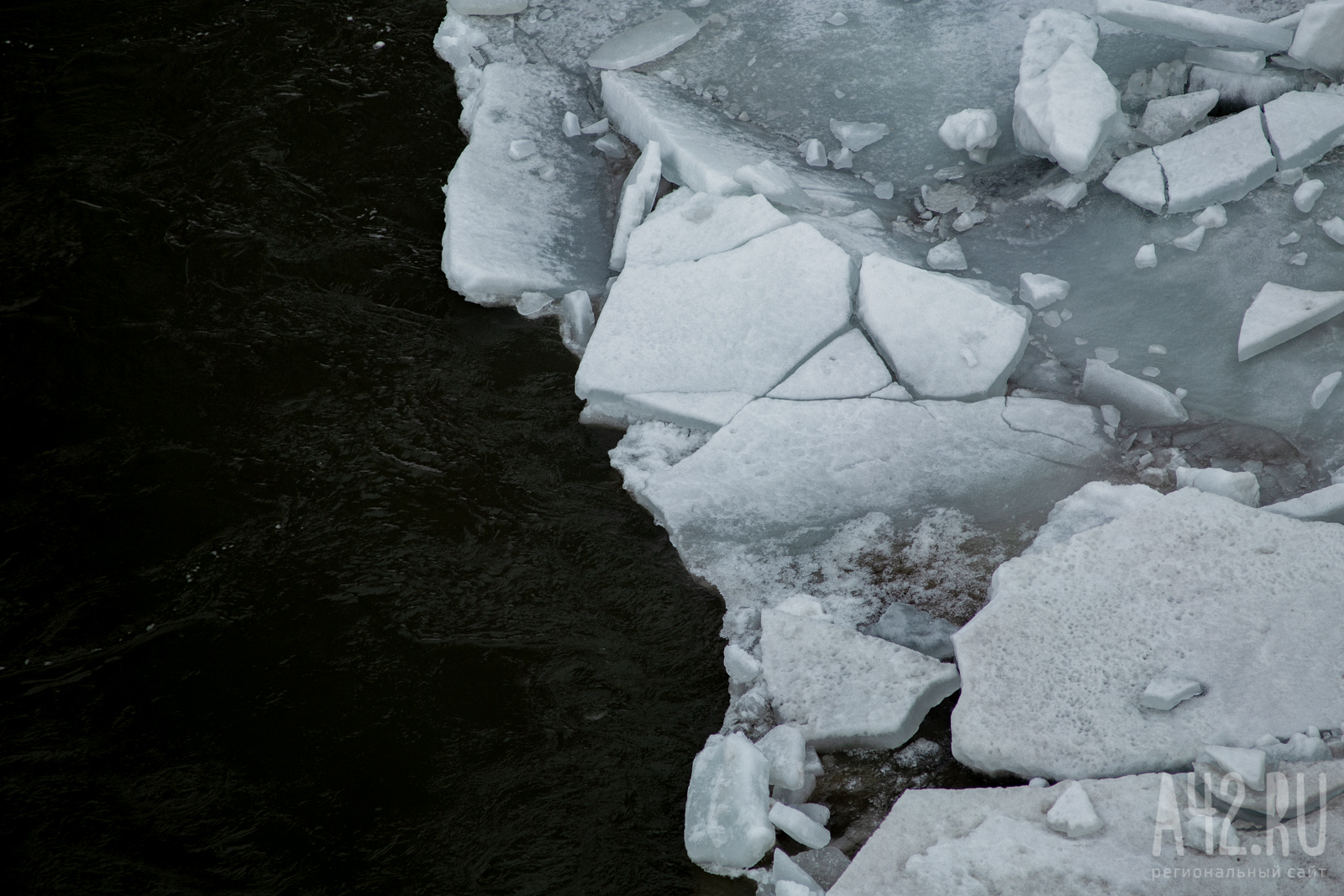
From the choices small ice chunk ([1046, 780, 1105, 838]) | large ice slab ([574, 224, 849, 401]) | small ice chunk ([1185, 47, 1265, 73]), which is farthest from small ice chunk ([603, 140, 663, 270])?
small ice chunk ([1046, 780, 1105, 838])

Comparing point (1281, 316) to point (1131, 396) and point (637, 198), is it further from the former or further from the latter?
point (637, 198)

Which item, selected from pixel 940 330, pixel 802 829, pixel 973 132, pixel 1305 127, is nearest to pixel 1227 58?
pixel 1305 127

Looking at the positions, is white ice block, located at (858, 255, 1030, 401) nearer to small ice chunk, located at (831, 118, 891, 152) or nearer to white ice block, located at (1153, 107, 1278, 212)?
white ice block, located at (1153, 107, 1278, 212)

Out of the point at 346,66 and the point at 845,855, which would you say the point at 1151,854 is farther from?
the point at 346,66

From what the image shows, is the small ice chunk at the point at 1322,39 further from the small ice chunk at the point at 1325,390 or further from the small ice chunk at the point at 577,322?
the small ice chunk at the point at 577,322

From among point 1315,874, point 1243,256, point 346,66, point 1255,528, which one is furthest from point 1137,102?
point 346,66

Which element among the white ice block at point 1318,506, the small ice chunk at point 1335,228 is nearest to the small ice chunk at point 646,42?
the small ice chunk at point 1335,228
